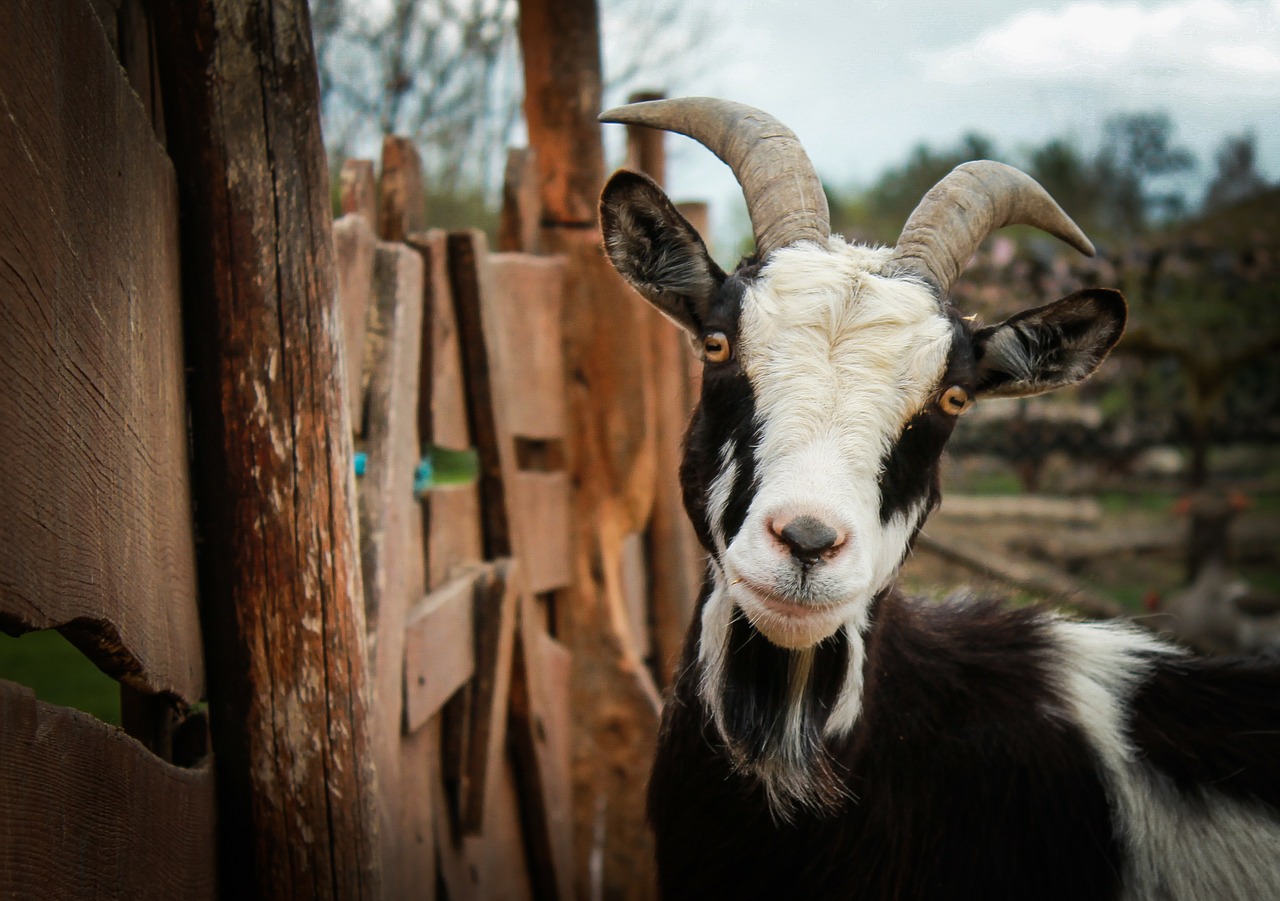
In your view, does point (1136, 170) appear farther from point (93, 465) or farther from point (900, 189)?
point (93, 465)

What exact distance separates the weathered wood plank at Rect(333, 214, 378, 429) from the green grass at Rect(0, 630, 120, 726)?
264cm

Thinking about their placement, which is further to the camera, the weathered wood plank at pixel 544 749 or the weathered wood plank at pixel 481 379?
the weathered wood plank at pixel 544 749

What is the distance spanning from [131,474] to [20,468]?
39cm

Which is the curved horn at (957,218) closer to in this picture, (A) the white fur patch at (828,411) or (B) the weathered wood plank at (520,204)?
(A) the white fur patch at (828,411)

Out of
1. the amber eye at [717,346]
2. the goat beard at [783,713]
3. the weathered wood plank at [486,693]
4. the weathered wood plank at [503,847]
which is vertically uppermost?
the amber eye at [717,346]

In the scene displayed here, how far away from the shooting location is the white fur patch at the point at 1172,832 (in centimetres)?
270

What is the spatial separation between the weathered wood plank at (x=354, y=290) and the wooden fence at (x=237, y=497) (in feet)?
0.05

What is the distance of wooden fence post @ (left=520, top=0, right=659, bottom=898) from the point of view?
4.62 m

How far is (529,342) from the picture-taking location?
14.5ft

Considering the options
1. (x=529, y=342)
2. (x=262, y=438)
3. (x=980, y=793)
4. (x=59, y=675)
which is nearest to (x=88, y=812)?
(x=262, y=438)

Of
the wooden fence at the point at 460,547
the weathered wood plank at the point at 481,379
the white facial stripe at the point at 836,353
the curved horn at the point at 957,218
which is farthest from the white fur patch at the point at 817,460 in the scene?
the weathered wood plank at the point at 481,379

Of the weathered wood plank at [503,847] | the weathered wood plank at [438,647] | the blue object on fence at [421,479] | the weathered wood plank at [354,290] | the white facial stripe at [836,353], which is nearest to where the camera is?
the white facial stripe at [836,353]

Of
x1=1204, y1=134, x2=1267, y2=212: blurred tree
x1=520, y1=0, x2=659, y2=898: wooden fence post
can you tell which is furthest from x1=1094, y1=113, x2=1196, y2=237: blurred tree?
x1=520, y1=0, x2=659, y2=898: wooden fence post

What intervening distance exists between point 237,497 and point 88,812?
71cm
